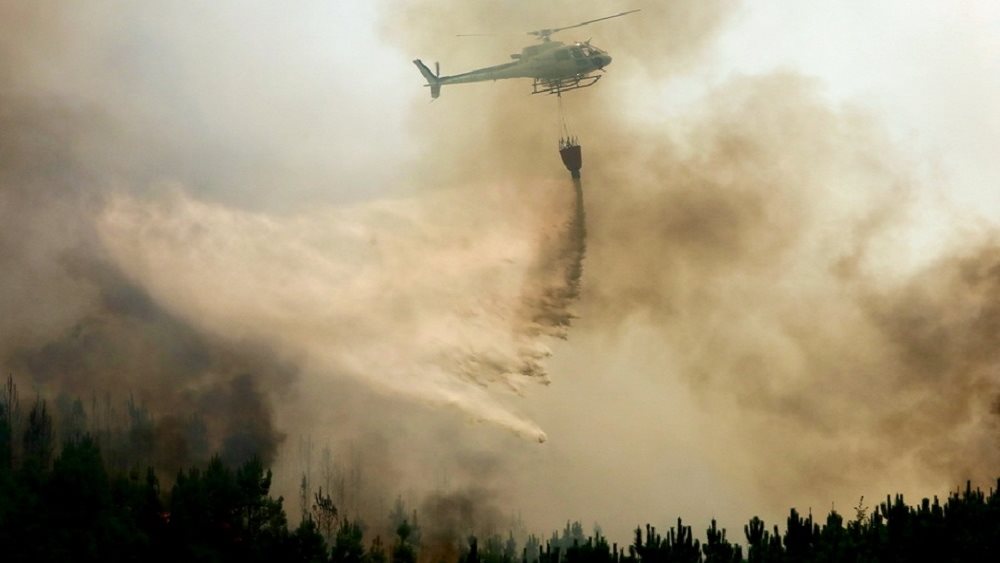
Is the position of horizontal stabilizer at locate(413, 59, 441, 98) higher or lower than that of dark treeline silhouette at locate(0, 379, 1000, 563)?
higher

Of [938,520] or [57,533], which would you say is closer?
[57,533]

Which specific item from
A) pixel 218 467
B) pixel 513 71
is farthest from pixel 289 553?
pixel 513 71

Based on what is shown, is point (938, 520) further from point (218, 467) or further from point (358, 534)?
point (218, 467)

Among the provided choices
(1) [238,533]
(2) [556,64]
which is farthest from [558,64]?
(1) [238,533]

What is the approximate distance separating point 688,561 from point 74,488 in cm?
3303

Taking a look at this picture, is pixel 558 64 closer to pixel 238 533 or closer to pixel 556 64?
pixel 556 64

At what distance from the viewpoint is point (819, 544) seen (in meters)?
81.4

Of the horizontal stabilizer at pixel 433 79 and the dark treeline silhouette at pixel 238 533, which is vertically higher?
the horizontal stabilizer at pixel 433 79

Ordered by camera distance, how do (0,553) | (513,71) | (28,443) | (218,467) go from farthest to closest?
(28,443), (513,71), (218,467), (0,553)

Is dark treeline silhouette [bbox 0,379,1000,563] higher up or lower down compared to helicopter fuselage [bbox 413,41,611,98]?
lower down

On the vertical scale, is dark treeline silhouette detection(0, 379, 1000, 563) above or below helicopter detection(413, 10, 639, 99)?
below

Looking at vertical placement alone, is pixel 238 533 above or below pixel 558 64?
below

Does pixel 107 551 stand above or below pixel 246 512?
below

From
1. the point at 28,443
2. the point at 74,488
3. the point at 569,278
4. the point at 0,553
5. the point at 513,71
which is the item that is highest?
the point at 513,71
